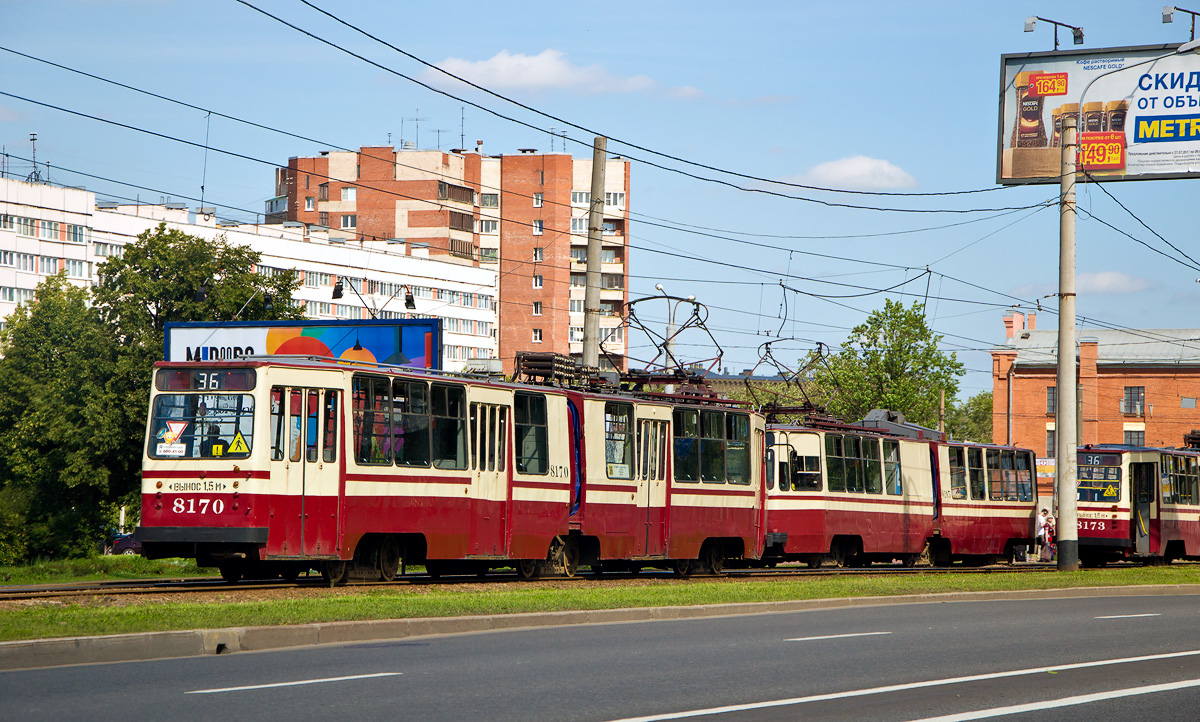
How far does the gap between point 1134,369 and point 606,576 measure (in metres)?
77.1

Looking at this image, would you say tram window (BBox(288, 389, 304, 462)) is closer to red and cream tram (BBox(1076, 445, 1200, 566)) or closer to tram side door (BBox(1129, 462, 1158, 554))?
red and cream tram (BBox(1076, 445, 1200, 566))

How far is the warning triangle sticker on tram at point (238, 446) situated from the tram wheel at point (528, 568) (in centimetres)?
604

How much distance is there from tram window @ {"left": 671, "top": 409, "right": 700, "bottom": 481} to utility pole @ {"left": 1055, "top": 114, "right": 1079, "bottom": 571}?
23.9 ft

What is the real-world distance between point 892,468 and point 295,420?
17.9 m

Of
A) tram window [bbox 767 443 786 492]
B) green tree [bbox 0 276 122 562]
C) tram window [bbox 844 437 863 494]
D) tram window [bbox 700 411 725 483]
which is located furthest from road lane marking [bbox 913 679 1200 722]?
green tree [bbox 0 276 122 562]

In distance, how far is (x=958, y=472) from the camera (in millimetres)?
36094

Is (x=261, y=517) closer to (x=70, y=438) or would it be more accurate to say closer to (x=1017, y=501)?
(x=1017, y=501)

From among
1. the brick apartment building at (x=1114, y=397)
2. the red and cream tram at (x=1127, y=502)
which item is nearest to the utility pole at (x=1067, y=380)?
the red and cream tram at (x=1127, y=502)

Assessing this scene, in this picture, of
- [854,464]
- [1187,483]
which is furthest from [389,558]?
[1187,483]

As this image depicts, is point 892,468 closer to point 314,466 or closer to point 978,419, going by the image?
point 314,466

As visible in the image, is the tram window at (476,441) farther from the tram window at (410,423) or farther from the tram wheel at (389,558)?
the tram wheel at (389,558)

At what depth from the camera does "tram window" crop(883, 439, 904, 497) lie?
3300 cm

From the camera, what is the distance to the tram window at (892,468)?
33000 mm

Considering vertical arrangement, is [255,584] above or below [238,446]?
below
